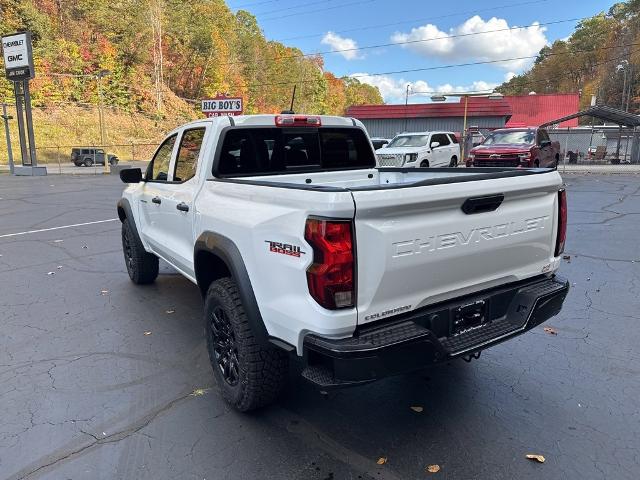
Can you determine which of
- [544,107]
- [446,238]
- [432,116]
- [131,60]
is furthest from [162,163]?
[131,60]

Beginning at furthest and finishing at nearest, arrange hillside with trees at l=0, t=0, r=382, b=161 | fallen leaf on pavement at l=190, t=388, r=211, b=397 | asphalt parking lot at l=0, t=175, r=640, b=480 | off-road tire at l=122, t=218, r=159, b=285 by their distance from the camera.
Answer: hillside with trees at l=0, t=0, r=382, b=161, off-road tire at l=122, t=218, r=159, b=285, fallen leaf on pavement at l=190, t=388, r=211, b=397, asphalt parking lot at l=0, t=175, r=640, b=480

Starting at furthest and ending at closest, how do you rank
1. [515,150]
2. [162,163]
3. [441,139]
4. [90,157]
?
[90,157] < [441,139] < [515,150] < [162,163]

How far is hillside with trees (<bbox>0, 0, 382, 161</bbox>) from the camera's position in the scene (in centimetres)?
4925

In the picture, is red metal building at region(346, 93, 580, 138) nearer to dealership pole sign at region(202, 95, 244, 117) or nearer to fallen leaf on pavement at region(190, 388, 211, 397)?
dealership pole sign at region(202, 95, 244, 117)

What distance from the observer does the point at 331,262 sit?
7.30 ft

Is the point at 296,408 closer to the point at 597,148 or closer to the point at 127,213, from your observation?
the point at 127,213

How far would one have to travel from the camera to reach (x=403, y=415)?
301 cm

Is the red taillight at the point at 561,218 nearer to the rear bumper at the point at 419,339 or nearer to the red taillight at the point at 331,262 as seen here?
the rear bumper at the point at 419,339

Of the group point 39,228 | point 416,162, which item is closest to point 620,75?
point 416,162

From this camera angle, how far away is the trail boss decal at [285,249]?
2.34 meters

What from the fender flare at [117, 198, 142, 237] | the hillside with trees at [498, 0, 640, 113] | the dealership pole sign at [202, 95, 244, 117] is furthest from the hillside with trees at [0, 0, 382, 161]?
the hillside with trees at [498, 0, 640, 113]

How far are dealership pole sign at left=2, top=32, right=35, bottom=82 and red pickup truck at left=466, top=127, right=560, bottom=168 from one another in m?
22.6

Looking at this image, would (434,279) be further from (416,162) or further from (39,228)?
(416,162)

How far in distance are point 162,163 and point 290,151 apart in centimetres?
143
